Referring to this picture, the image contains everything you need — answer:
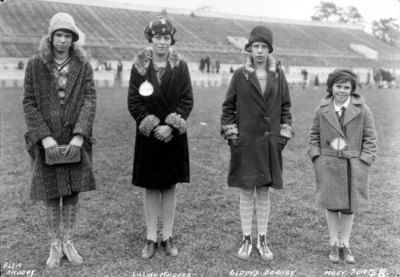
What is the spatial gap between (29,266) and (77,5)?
5298 centimetres

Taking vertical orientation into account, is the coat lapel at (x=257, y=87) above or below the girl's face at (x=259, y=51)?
below

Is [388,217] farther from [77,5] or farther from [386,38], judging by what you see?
[386,38]

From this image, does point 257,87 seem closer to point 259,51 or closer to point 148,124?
point 259,51

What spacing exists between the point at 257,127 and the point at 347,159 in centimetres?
81

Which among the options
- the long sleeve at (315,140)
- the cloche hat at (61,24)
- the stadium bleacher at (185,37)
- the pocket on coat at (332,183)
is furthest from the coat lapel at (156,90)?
the stadium bleacher at (185,37)

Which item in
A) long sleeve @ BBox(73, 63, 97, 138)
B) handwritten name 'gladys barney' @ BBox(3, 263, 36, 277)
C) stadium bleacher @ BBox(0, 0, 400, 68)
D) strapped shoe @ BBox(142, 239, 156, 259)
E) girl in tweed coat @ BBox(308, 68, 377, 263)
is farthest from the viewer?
stadium bleacher @ BBox(0, 0, 400, 68)

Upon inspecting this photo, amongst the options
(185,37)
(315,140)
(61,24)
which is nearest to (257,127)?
(315,140)

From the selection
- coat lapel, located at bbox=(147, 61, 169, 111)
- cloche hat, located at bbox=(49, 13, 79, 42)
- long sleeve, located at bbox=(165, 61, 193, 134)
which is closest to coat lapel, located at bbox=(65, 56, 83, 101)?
cloche hat, located at bbox=(49, 13, 79, 42)

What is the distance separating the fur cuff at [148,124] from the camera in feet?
11.5

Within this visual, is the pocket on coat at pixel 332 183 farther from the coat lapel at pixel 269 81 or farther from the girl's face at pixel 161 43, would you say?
the girl's face at pixel 161 43

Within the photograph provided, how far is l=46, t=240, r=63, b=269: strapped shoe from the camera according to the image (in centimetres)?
343

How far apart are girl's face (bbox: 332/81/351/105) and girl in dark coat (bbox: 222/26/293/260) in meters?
0.43

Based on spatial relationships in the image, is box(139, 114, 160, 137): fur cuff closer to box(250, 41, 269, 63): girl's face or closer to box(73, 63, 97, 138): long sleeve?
box(73, 63, 97, 138): long sleeve

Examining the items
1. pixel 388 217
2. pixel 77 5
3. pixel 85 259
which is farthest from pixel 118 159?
pixel 77 5
